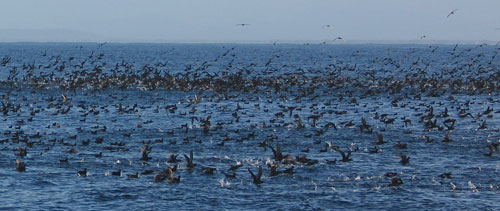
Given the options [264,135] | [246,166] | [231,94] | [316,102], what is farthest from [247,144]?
[231,94]

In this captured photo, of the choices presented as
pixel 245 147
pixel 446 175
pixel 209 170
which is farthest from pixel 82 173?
pixel 446 175

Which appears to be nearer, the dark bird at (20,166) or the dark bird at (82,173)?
the dark bird at (82,173)

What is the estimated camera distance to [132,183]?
30.0m

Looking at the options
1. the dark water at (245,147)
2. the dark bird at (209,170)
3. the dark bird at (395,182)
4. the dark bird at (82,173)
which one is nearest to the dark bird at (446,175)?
the dark water at (245,147)

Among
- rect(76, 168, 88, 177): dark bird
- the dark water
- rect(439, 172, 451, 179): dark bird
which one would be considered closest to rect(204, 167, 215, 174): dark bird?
the dark water

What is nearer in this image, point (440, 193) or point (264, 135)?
point (440, 193)

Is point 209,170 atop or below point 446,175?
below

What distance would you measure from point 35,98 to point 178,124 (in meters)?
21.4

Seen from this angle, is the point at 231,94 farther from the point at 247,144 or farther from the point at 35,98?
the point at 247,144

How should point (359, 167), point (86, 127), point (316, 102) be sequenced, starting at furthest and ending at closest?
point (316, 102) < point (86, 127) < point (359, 167)

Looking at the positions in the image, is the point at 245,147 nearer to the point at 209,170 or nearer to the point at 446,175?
the point at 209,170

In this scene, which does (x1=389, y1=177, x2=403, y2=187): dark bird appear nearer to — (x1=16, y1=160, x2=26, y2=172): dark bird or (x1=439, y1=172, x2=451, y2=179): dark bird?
(x1=439, y1=172, x2=451, y2=179): dark bird

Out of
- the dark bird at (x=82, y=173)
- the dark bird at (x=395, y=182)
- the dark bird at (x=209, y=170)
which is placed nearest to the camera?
the dark bird at (x=395, y=182)

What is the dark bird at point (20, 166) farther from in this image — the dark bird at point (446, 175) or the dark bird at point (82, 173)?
the dark bird at point (446, 175)
